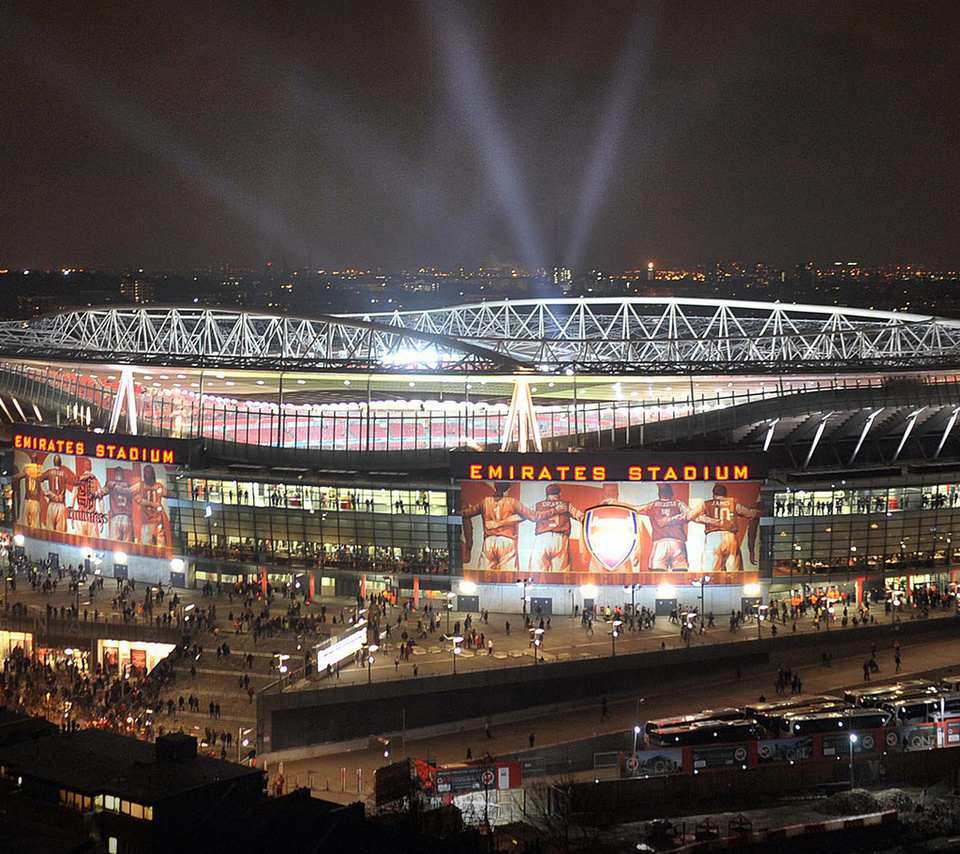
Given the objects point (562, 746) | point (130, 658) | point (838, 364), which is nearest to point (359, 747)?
point (562, 746)

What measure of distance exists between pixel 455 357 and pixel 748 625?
114ft

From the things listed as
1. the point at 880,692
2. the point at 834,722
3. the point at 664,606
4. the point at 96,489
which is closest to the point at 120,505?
the point at 96,489

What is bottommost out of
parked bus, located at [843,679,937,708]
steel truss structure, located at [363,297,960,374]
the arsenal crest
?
parked bus, located at [843,679,937,708]

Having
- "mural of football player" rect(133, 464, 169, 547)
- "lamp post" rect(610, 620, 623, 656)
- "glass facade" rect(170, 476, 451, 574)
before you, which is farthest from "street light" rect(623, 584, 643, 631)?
"mural of football player" rect(133, 464, 169, 547)

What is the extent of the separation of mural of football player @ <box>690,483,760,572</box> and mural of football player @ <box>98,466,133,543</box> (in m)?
25.0

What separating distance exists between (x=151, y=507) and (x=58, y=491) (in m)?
5.58

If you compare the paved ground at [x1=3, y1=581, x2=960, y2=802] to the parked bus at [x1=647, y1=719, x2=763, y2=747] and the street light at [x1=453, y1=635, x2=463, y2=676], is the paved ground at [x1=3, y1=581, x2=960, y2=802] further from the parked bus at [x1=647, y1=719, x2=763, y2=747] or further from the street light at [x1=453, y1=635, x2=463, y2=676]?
the parked bus at [x1=647, y1=719, x2=763, y2=747]

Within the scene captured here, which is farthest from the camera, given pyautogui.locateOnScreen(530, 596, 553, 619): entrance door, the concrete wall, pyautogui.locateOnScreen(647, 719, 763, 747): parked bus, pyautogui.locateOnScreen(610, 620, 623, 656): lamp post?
pyautogui.locateOnScreen(530, 596, 553, 619): entrance door

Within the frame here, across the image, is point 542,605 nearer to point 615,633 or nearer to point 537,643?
point 615,633

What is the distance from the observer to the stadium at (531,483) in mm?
54875

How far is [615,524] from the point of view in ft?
181

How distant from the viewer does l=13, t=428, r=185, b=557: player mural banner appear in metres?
61.0

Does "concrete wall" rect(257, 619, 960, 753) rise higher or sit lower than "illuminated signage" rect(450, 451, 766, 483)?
lower

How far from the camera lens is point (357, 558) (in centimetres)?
5775
